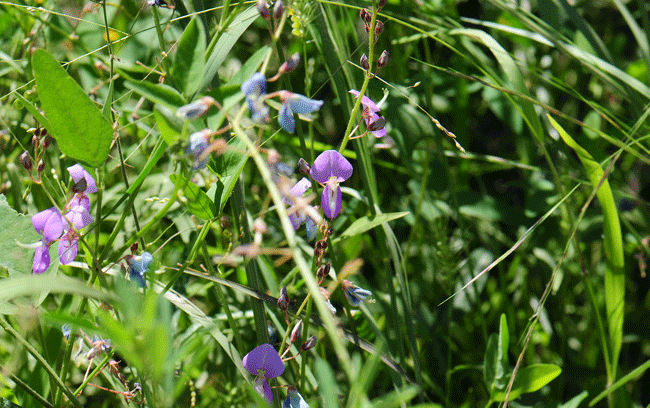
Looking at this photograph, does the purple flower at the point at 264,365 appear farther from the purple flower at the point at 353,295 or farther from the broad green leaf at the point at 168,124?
the broad green leaf at the point at 168,124

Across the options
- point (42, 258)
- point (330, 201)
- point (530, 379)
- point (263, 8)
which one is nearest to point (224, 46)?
point (263, 8)

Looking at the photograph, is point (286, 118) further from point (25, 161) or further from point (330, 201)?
point (25, 161)

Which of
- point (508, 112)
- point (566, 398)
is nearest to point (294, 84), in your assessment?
point (508, 112)

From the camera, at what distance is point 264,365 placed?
586 mm

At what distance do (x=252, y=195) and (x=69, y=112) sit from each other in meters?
0.72

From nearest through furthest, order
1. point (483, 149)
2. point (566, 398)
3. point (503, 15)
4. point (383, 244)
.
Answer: point (383, 244)
point (566, 398)
point (503, 15)
point (483, 149)

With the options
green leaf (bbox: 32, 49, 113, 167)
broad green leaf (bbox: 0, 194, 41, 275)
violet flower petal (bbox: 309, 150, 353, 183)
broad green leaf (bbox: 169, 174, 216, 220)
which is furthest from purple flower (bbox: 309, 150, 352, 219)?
broad green leaf (bbox: 0, 194, 41, 275)

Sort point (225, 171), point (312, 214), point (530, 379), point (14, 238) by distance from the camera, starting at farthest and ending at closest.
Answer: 1. point (530, 379)
2. point (14, 238)
3. point (225, 171)
4. point (312, 214)

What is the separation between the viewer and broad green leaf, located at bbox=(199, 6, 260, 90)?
1.82 ft

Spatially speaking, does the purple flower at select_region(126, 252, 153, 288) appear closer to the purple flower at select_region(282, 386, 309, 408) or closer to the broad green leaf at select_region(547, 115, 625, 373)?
the purple flower at select_region(282, 386, 309, 408)

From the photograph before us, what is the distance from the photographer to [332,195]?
62 centimetres

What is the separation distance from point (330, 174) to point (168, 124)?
23 cm

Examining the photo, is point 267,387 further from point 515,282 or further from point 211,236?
point 515,282

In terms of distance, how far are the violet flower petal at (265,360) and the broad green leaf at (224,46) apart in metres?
0.27
